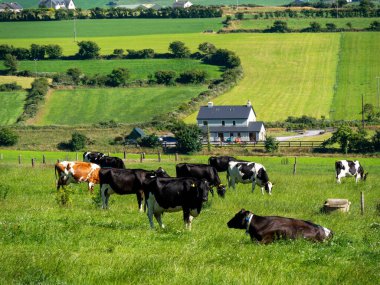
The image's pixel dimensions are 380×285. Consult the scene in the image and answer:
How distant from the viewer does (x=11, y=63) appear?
116m

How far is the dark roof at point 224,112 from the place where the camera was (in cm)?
9212

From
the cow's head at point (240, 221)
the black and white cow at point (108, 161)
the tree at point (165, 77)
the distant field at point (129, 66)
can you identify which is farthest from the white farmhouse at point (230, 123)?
the cow's head at point (240, 221)

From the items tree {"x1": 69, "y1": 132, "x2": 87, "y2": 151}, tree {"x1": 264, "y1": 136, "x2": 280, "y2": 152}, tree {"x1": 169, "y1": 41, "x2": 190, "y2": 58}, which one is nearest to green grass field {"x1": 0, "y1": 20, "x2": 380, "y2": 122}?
Result: tree {"x1": 169, "y1": 41, "x2": 190, "y2": 58}

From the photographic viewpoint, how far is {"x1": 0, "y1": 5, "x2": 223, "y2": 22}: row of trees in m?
162

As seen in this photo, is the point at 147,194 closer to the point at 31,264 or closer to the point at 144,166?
the point at 31,264

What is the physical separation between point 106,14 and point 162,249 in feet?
509

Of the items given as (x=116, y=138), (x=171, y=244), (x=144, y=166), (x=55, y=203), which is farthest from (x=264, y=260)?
(x=116, y=138)

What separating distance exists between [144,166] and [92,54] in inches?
3034

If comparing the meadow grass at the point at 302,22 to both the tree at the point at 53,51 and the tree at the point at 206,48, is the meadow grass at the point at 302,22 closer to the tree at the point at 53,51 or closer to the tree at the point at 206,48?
the tree at the point at 206,48

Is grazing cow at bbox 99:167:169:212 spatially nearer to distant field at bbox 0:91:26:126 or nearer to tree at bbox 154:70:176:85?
distant field at bbox 0:91:26:126

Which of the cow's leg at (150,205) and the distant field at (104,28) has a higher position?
the cow's leg at (150,205)

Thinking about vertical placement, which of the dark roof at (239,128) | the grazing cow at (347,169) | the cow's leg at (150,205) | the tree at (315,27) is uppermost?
the cow's leg at (150,205)

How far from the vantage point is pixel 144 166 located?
50.4 m

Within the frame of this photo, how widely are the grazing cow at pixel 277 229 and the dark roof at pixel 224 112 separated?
7182cm
